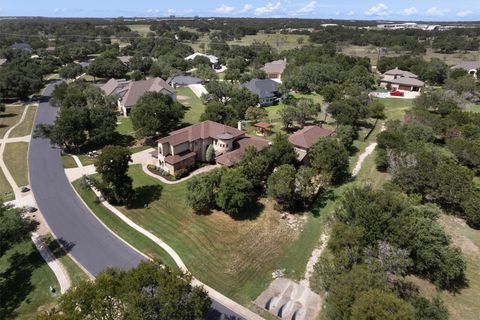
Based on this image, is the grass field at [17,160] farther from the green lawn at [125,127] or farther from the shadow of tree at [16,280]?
the shadow of tree at [16,280]

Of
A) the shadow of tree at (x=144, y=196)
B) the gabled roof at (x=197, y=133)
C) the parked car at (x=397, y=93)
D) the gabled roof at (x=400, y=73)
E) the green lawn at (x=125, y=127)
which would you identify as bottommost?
the green lawn at (x=125, y=127)

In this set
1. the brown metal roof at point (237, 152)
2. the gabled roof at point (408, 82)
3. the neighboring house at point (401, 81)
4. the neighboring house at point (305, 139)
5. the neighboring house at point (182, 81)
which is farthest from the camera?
the neighboring house at point (182, 81)

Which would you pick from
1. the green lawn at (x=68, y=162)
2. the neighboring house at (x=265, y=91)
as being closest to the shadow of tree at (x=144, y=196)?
the green lawn at (x=68, y=162)

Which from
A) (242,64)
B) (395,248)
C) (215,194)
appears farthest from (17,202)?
(242,64)

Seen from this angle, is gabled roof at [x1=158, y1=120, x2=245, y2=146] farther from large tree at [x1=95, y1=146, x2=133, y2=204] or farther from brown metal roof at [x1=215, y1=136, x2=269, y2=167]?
large tree at [x1=95, y1=146, x2=133, y2=204]

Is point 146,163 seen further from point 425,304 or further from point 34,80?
point 34,80

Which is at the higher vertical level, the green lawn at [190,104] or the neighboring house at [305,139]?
the neighboring house at [305,139]

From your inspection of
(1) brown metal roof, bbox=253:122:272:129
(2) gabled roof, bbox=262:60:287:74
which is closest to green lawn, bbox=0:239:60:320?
(1) brown metal roof, bbox=253:122:272:129
